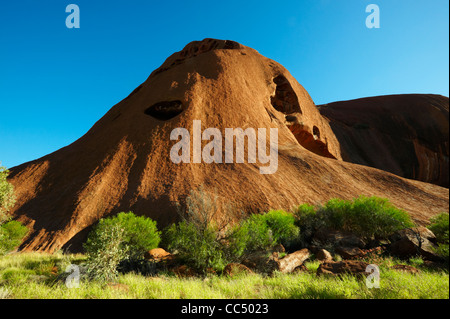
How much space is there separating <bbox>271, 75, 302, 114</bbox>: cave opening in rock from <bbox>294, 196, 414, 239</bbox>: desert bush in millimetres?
17712

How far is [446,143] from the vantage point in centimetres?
3441

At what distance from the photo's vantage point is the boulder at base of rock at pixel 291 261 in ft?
24.4

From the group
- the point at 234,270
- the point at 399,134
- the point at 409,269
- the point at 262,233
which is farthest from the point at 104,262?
the point at 399,134

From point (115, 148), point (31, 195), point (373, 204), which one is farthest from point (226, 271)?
point (31, 195)

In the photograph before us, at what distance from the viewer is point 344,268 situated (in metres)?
5.49

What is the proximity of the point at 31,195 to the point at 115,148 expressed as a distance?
639 centimetres

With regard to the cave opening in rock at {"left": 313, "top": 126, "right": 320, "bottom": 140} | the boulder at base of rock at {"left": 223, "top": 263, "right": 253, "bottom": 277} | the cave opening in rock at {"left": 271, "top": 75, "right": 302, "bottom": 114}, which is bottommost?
the boulder at base of rock at {"left": 223, "top": 263, "right": 253, "bottom": 277}

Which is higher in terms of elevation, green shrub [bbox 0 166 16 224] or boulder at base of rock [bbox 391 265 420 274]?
green shrub [bbox 0 166 16 224]

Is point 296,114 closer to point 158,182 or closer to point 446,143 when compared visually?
point 158,182

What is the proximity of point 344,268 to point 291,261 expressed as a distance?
2858 millimetres

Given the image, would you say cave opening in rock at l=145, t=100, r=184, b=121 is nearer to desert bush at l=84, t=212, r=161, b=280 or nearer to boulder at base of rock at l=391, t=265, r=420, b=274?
desert bush at l=84, t=212, r=161, b=280

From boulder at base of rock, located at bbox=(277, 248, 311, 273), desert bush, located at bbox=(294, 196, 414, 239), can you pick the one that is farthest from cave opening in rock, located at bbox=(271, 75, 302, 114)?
boulder at base of rock, located at bbox=(277, 248, 311, 273)

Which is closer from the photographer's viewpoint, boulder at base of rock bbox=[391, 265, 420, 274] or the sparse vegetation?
the sparse vegetation

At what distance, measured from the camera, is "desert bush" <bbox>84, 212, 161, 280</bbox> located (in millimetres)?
6512
